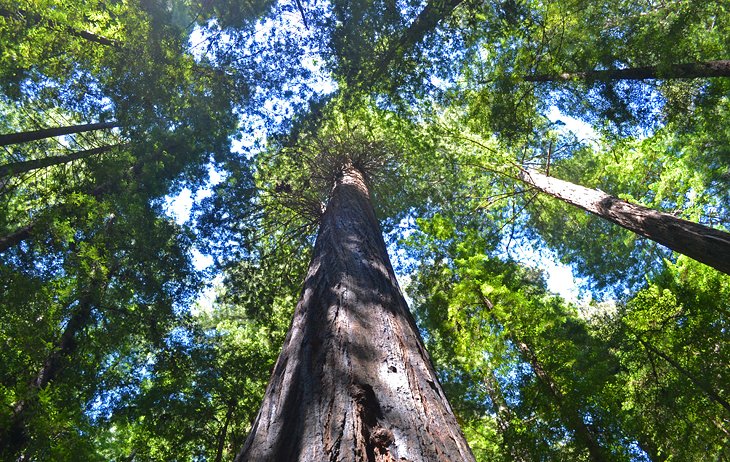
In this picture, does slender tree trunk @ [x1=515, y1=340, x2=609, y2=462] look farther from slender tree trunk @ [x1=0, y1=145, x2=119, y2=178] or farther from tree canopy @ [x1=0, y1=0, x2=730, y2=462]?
slender tree trunk @ [x1=0, y1=145, x2=119, y2=178]

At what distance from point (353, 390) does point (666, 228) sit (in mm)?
4775

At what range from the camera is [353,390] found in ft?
4.94

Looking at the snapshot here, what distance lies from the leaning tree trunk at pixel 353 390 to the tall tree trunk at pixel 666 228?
3548 millimetres

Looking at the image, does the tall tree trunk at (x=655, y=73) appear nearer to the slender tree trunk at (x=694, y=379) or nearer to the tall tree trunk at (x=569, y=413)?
the slender tree trunk at (x=694, y=379)

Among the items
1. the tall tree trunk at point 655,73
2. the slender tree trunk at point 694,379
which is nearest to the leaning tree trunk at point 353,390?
the slender tree trunk at point 694,379

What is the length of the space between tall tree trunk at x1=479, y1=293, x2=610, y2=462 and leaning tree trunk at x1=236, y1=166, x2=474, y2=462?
3.32 m

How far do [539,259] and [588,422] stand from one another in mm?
9613

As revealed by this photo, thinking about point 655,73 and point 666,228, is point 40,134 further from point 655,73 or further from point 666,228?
point 655,73

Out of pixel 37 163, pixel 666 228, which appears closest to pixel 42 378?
pixel 37 163

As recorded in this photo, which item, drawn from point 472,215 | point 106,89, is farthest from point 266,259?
point 472,215

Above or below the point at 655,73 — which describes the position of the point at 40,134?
below

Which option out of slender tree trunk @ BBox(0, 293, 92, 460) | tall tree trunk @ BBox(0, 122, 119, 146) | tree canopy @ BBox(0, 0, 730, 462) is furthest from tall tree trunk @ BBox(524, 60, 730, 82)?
slender tree trunk @ BBox(0, 293, 92, 460)

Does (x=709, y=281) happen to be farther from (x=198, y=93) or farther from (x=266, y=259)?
(x=198, y=93)

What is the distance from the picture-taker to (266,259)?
→ 34.2ft
